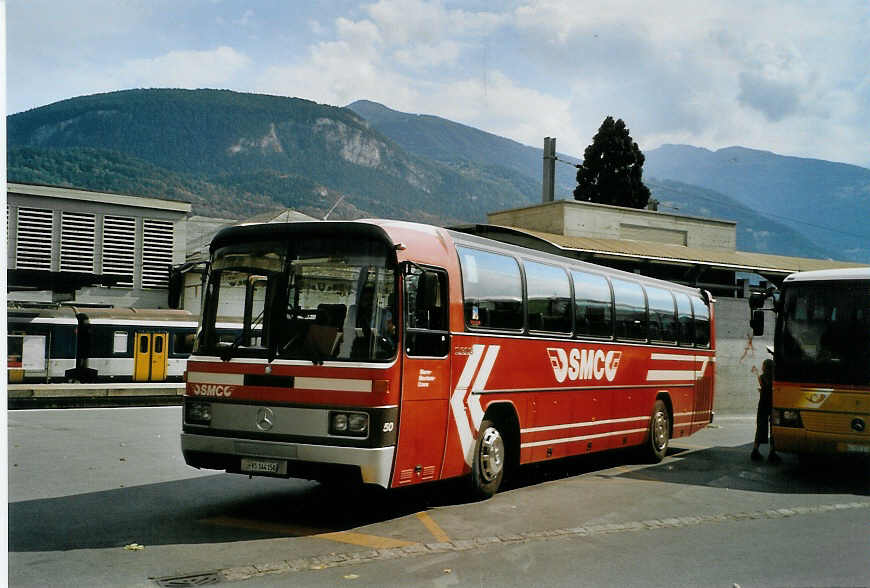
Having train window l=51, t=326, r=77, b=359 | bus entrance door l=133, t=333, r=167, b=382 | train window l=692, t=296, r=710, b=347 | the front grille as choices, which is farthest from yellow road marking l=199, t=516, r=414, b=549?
bus entrance door l=133, t=333, r=167, b=382

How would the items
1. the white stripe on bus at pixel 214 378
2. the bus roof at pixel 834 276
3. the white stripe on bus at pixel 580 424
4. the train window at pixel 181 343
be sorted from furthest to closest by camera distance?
1. the train window at pixel 181 343
2. the bus roof at pixel 834 276
3. the white stripe on bus at pixel 580 424
4. the white stripe on bus at pixel 214 378

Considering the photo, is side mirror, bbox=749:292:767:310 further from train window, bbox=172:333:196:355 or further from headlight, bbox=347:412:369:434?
train window, bbox=172:333:196:355

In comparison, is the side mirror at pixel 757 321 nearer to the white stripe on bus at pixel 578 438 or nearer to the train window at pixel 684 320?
A: the train window at pixel 684 320

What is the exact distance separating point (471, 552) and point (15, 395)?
75.6 feet

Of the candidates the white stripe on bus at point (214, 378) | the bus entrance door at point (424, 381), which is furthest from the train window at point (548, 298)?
the white stripe on bus at point (214, 378)

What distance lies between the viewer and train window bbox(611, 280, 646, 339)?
1436cm

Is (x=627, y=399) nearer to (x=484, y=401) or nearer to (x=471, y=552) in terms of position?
(x=484, y=401)

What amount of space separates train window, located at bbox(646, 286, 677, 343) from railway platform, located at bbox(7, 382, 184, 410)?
1788cm

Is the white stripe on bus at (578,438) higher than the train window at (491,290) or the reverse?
the reverse

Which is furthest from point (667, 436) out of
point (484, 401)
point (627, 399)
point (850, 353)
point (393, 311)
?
point (393, 311)

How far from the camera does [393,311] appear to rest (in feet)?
28.4

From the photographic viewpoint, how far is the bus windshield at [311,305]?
27.8 ft

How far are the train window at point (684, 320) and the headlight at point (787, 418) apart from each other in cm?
344

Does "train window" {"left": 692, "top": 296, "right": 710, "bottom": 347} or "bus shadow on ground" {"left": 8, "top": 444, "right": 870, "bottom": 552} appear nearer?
"bus shadow on ground" {"left": 8, "top": 444, "right": 870, "bottom": 552}
